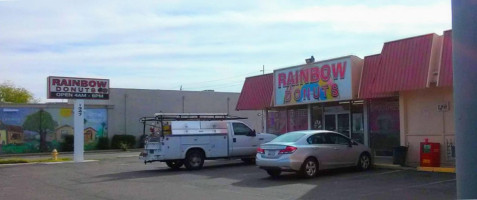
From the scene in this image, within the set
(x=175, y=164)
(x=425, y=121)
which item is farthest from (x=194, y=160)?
(x=425, y=121)

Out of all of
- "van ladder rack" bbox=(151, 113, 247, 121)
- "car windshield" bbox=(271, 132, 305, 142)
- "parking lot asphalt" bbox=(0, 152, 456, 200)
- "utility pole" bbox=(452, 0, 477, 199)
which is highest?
"van ladder rack" bbox=(151, 113, 247, 121)

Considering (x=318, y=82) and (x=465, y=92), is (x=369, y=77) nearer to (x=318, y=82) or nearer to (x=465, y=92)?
(x=318, y=82)

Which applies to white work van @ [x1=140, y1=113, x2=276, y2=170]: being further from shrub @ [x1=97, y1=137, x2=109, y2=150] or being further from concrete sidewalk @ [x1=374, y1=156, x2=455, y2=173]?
shrub @ [x1=97, y1=137, x2=109, y2=150]

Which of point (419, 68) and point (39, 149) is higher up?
point (419, 68)

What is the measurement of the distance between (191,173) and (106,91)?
13280 mm

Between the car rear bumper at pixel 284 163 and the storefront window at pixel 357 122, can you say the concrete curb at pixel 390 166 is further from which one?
the car rear bumper at pixel 284 163

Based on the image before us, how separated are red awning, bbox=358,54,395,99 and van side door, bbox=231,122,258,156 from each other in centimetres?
483

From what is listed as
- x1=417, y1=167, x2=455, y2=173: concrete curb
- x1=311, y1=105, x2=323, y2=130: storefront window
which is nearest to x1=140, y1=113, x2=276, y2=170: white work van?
x1=311, y1=105, x2=323, y2=130: storefront window

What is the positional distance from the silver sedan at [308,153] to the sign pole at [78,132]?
50.9 feet

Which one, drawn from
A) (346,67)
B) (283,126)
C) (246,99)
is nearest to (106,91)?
(246,99)

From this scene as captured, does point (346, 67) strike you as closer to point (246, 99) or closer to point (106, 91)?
point (246, 99)

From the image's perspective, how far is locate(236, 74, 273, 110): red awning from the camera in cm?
2567

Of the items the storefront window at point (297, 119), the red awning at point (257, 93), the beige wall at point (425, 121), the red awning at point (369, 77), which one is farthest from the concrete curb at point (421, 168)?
the red awning at point (257, 93)

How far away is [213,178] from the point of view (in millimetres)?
16094
